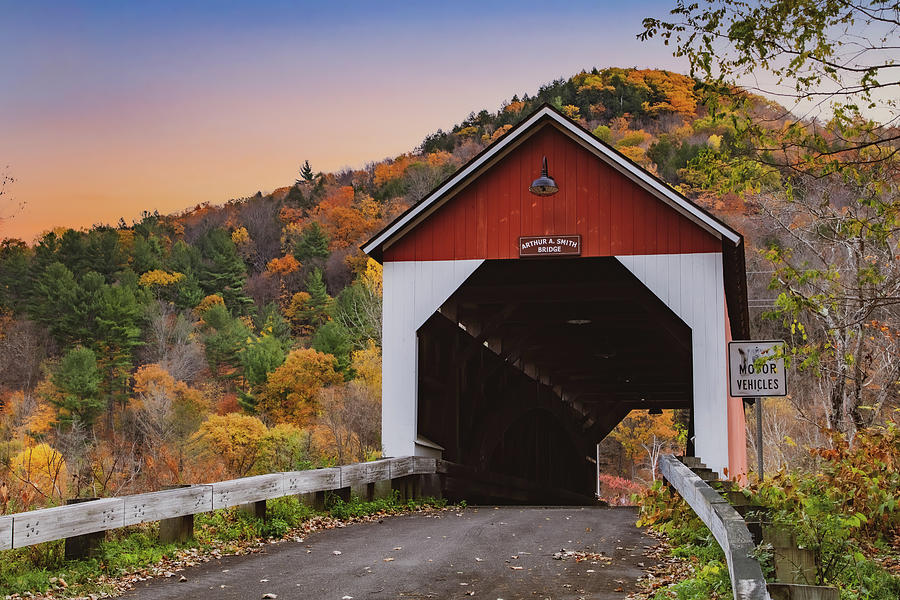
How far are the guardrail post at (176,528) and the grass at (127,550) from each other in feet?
0.20

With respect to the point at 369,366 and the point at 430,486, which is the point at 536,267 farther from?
the point at 369,366

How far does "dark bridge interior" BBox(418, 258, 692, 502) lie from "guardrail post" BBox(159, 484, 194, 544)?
23.1ft

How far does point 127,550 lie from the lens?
24.4 ft

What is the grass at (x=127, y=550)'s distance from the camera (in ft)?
21.1

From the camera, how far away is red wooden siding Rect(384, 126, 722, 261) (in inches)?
538

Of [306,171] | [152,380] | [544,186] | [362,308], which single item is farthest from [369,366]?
[306,171]

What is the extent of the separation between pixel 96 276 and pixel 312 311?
14.6 meters


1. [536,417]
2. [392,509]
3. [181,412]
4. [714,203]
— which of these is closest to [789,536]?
[392,509]

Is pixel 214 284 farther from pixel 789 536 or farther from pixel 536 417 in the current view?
pixel 789 536

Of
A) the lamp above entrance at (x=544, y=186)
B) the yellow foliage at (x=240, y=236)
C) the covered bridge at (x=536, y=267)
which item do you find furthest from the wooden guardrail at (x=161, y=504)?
the yellow foliage at (x=240, y=236)

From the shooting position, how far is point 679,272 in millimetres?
13547

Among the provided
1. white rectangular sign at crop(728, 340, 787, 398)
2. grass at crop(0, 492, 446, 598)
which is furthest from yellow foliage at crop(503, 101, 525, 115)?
grass at crop(0, 492, 446, 598)

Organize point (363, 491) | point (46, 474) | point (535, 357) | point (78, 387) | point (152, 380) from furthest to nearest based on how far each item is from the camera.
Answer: point (152, 380) → point (78, 387) → point (535, 357) → point (46, 474) → point (363, 491)

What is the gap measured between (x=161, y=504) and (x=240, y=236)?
75.3 m
